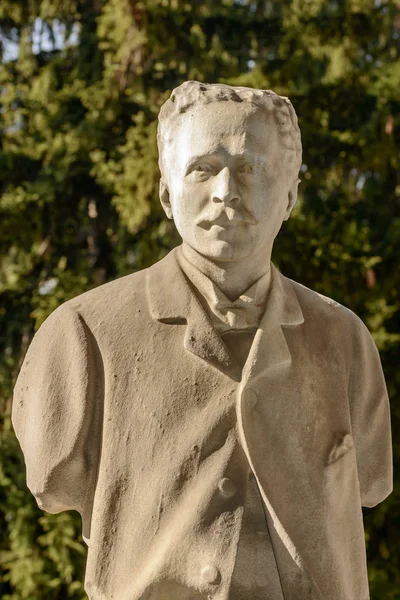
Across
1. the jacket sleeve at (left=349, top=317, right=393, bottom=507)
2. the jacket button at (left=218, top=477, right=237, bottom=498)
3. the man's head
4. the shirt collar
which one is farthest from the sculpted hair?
the jacket button at (left=218, top=477, right=237, bottom=498)

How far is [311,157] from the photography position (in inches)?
374

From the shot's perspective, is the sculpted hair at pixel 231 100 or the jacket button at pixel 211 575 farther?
the sculpted hair at pixel 231 100

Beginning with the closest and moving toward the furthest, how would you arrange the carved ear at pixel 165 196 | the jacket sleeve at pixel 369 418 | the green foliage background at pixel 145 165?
1. the carved ear at pixel 165 196
2. the jacket sleeve at pixel 369 418
3. the green foliage background at pixel 145 165

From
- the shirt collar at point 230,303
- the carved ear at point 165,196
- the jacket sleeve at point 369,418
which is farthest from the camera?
the jacket sleeve at point 369,418

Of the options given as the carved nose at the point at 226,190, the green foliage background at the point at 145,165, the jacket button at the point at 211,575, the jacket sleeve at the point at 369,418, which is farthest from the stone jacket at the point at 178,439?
the green foliage background at the point at 145,165

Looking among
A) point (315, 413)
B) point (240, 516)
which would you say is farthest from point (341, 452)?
point (240, 516)

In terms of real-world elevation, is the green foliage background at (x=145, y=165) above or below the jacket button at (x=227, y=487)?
below

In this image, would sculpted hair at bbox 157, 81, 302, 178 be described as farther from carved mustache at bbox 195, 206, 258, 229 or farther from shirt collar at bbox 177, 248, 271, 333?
shirt collar at bbox 177, 248, 271, 333

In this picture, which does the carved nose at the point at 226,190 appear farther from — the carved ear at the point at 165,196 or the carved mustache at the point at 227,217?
the carved ear at the point at 165,196

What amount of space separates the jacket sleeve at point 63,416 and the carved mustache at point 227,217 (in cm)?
45

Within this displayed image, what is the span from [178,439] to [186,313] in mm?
351

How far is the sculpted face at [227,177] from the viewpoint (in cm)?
Answer: 344

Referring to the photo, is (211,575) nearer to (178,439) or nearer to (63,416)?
(178,439)

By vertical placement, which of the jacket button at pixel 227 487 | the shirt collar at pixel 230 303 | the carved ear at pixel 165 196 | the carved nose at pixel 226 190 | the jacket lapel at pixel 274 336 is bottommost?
the jacket button at pixel 227 487
